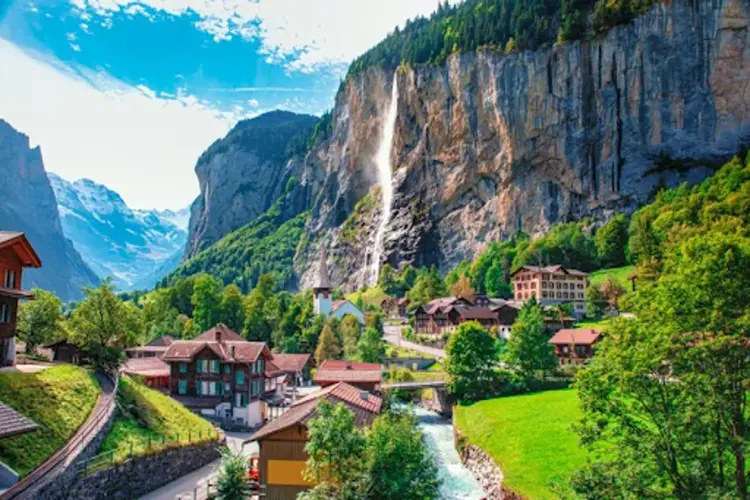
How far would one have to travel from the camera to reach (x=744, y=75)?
4092 inches

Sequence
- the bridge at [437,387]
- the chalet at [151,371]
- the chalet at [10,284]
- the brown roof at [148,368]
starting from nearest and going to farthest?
1. the chalet at [10,284]
2. the chalet at [151,371]
3. the brown roof at [148,368]
4. the bridge at [437,387]

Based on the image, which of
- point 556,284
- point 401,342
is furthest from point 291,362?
point 556,284

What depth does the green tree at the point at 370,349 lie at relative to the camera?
242 feet

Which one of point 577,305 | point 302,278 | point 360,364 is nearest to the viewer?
point 360,364

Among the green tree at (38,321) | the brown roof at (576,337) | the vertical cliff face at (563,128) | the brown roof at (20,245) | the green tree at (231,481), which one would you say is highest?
the vertical cliff face at (563,128)

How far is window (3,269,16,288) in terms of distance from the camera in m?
34.4

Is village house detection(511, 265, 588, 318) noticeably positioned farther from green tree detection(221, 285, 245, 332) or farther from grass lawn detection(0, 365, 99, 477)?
grass lawn detection(0, 365, 99, 477)

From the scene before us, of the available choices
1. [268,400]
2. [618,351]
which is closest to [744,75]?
[268,400]

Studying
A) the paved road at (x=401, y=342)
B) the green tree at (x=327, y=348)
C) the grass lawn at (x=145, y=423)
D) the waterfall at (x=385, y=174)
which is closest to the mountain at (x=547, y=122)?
the waterfall at (x=385, y=174)

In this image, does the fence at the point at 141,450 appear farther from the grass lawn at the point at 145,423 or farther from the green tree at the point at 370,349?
the green tree at the point at 370,349

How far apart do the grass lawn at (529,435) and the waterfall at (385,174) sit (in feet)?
325

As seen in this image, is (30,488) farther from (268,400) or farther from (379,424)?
(268,400)

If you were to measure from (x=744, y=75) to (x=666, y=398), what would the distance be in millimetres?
103061

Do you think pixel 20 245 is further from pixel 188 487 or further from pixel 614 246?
pixel 614 246
